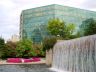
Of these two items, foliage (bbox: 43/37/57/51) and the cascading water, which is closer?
the cascading water

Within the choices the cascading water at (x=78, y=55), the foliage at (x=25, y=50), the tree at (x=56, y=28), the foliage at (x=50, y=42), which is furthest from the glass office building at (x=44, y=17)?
the cascading water at (x=78, y=55)

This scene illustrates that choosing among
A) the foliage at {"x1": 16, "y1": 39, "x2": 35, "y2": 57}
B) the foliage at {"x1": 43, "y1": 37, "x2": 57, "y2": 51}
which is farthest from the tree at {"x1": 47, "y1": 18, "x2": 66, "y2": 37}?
the foliage at {"x1": 43, "y1": 37, "x2": 57, "y2": 51}

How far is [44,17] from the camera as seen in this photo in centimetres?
7688

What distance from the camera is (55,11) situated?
2940 inches

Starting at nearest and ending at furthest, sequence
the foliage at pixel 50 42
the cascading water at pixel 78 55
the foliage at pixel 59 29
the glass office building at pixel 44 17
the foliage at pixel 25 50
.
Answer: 1. the cascading water at pixel 78 55
2. the foliage at pixel 50 42
3. the foliage at pixel 25 50
4. the foliage at pixel 59 29
5. the glass office building at pixel 44 17

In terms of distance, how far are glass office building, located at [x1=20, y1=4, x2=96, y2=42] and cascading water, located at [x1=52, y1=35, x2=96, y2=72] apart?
39066mm

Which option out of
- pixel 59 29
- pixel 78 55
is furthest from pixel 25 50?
pixel 78 55

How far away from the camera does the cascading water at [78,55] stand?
878 inches

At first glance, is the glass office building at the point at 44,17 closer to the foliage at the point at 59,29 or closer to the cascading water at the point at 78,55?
the foliage at the point at 59,29

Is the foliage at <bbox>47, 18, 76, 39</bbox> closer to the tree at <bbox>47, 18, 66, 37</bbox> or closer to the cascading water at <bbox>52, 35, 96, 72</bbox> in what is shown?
the tree at <bbox>47, 18, 66, 37</bbox>

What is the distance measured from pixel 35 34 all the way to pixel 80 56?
5330 centimetres

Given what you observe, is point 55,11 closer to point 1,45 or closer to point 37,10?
point 37,10

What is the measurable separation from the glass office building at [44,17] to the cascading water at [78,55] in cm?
3907

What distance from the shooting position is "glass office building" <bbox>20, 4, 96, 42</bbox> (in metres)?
75.3
